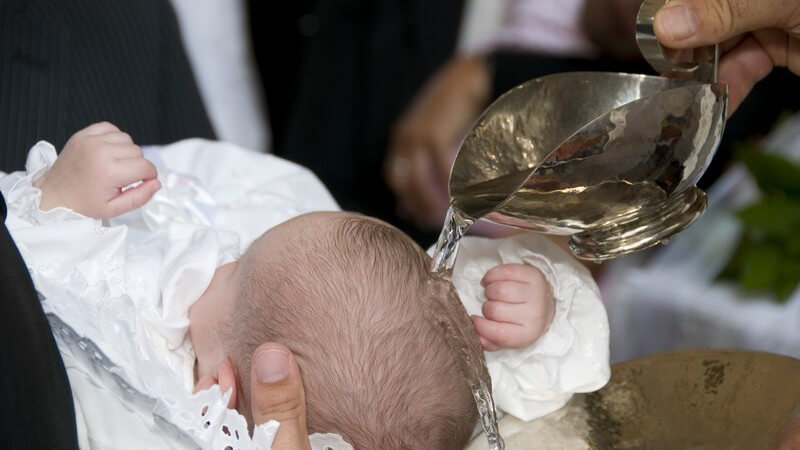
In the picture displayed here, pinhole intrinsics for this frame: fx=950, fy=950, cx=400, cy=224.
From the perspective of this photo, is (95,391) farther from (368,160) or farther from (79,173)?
(368,160)

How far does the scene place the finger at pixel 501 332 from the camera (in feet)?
2.61

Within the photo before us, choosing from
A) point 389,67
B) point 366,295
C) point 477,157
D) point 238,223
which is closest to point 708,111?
point 477,157

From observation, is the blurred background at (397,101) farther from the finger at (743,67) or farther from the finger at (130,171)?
the finger at (743,67)

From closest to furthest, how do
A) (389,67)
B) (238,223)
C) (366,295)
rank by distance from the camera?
(366,295)
(238,223)
(389,67)

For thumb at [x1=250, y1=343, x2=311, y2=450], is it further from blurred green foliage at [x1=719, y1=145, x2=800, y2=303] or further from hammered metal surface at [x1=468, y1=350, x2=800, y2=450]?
blurred green foliage at [x1=719, y1=145, x2=800, y2=303]

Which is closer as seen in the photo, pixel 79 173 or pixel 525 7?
pixel 79 173

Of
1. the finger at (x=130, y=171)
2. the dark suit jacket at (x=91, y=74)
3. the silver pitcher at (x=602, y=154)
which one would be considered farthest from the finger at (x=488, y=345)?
the dark suit jacket at (x=91, y=74)

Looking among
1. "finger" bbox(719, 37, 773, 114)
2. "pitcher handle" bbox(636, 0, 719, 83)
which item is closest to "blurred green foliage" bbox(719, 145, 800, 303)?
"finger" bbox(719, 37, 773, 114)

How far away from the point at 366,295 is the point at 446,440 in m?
0.13

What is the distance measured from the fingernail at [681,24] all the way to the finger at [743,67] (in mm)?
193

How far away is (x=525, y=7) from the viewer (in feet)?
6.28

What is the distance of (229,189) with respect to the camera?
0.98 metres

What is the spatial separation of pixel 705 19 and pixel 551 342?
30 cm

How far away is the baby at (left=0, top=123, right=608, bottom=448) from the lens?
2.37 feet
